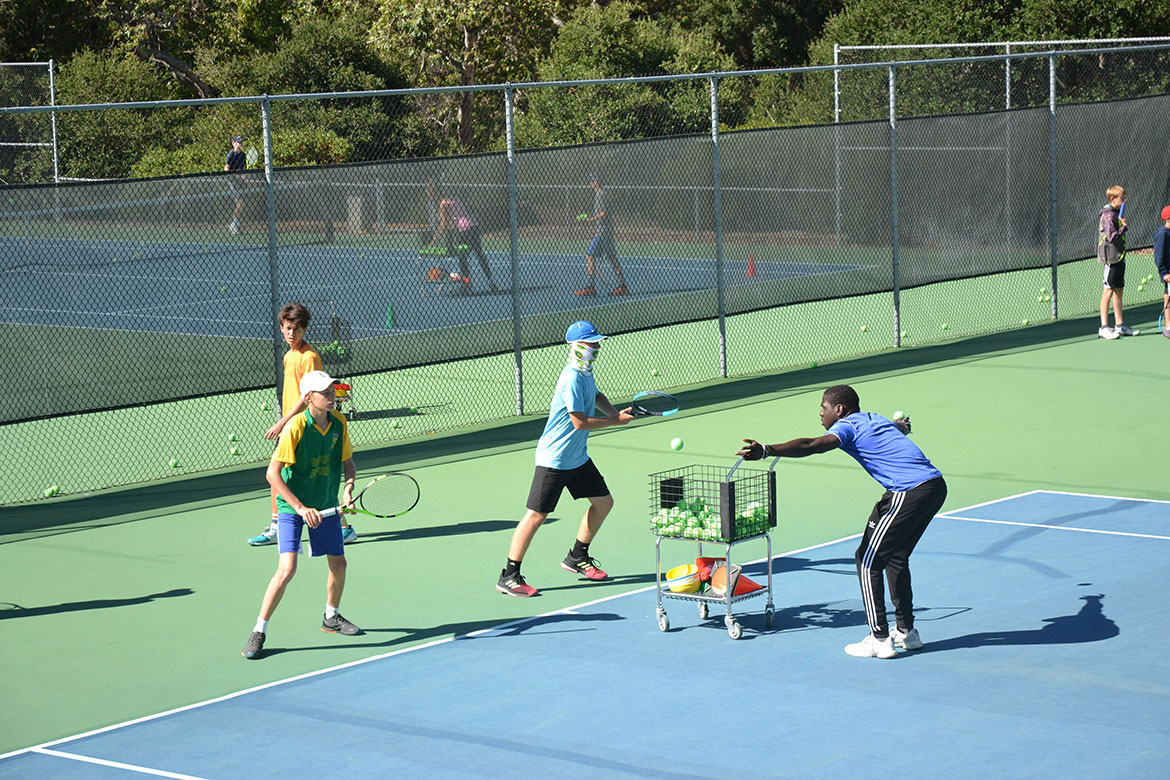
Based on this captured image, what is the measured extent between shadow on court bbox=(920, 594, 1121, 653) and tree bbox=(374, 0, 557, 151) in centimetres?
2746

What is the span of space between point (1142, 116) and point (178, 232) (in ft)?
43.9

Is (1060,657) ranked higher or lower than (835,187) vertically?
lower

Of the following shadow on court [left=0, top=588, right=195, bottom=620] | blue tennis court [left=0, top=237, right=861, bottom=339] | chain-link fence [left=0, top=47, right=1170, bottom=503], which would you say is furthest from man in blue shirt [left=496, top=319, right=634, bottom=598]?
blue tennis court [left=0, top=237, right=861, bottom=339]

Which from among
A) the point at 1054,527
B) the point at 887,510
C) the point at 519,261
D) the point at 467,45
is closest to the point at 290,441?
the point at 887,510

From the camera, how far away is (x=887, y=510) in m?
9.05

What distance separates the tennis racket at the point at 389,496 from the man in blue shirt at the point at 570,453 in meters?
0.75

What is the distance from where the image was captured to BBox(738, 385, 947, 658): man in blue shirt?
8977mm

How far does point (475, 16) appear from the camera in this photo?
37531mm

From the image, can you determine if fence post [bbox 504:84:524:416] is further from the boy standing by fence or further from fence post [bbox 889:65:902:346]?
the boy standing by fence

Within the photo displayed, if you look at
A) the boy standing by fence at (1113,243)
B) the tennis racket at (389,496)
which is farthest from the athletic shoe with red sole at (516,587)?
the boy standing by fence at (1113,243)

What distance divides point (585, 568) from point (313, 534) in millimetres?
2190

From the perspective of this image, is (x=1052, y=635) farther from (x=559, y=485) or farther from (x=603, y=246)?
(x=603, y=246)

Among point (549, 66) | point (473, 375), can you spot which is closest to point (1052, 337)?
point (473, 375)

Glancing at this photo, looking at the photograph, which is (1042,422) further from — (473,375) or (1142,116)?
(1142,116)
